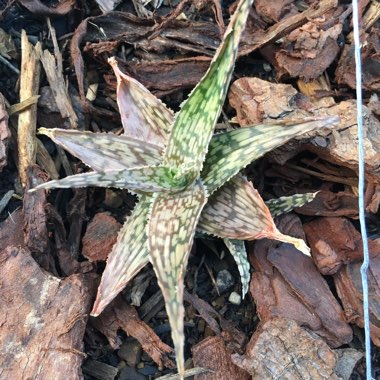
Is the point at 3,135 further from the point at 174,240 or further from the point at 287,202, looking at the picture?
the point at 287,202

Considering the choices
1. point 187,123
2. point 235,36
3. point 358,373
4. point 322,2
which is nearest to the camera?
point 235,36

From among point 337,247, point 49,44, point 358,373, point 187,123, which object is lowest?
point 358,373

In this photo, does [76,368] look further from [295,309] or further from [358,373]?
[358,373]

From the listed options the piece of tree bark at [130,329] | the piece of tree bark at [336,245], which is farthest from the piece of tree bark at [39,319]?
the piece of tree bark at [336,245]

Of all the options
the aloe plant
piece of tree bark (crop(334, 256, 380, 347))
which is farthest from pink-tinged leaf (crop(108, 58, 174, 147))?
piece of tree bark (crop(334, 256, 380, 347))

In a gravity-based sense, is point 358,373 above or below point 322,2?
below

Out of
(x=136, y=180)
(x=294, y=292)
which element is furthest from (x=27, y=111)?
(x=294, y=292)

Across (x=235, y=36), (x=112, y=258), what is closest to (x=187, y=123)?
(x=235, y=36)
